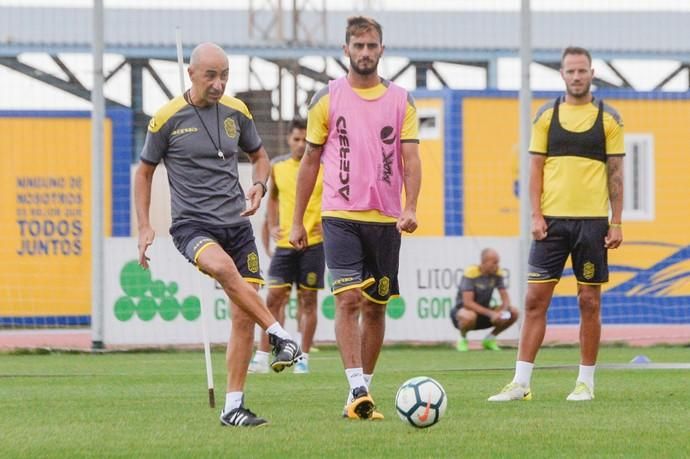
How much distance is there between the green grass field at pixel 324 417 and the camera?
746cm

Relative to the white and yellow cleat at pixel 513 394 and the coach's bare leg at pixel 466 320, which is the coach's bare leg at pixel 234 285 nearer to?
the white and yellow cleat at pixel 513 394

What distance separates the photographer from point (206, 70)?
29.0 feet

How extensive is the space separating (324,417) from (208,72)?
195 cm

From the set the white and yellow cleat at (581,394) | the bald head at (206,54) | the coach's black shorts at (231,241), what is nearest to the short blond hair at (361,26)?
the bald head at (206,54)

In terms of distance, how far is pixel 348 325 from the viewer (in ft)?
30.3

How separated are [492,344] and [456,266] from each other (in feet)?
4.78

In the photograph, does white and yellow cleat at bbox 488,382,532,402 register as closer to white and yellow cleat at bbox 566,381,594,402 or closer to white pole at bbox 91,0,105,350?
white and yellow cleat at bbox 566,381,594,402

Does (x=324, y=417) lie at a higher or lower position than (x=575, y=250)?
lower

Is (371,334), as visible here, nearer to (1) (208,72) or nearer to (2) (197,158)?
(2) (197,158)

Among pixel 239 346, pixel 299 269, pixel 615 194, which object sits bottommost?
pixel 239 346

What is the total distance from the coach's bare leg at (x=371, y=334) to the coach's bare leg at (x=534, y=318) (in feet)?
3.96

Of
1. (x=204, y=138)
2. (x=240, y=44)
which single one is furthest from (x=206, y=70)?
(x=240, y=44)

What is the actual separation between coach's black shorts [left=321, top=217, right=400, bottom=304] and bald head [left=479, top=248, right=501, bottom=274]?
964cm

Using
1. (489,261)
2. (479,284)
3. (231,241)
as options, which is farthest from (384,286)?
(479,284)
